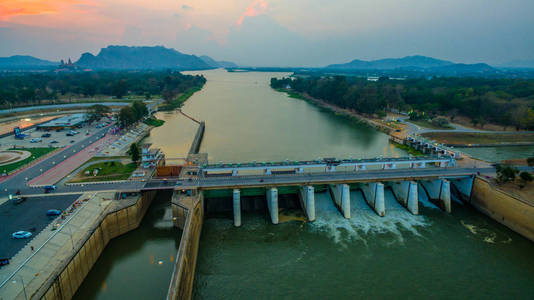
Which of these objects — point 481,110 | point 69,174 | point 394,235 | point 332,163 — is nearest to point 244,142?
point 332,163

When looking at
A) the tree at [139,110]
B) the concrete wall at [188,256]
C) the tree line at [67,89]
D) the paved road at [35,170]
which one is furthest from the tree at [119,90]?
the concrete wall at [188,256]

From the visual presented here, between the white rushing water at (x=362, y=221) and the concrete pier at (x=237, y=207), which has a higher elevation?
the concrete pier at (x=237, y=207)

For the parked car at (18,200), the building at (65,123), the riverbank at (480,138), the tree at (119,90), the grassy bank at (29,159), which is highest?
the tree at (119,90)

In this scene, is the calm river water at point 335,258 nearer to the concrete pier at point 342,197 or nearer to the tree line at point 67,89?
the concrete pier at point 342,197

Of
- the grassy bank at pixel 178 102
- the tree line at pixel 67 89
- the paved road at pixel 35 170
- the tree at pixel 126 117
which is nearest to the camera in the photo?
the paved road at pixel 35 170

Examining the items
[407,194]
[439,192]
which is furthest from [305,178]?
[439,192]

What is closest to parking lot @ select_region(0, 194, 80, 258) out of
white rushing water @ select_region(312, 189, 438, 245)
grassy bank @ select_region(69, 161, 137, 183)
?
grassy bank @ select_region(69, 161, 137, 183)

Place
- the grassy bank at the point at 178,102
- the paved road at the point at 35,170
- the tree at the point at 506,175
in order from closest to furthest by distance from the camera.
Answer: the paved road at the point at 35,170 < the tree at the point at 506,175 < the grassy bank at the point at 178,102
